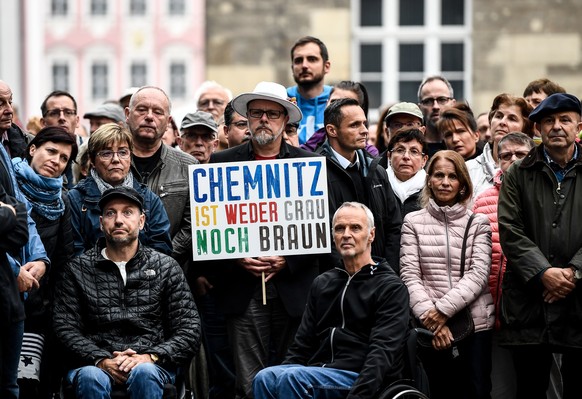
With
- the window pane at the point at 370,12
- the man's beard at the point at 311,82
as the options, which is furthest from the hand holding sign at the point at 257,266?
the window pane at the point at 370,12

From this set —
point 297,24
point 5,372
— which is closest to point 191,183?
point 5,372

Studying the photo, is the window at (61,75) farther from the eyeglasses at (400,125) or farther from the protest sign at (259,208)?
the protest sign at (259,208)

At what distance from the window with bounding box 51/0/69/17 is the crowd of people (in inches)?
1229

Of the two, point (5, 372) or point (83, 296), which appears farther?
point (83, 296)

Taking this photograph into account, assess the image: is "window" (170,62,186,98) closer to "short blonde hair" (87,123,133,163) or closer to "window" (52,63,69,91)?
"window" (52,63,69,91)

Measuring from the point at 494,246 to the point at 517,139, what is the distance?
2.86ft

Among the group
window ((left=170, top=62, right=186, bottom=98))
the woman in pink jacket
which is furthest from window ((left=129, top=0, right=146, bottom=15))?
the woman in pink jacket

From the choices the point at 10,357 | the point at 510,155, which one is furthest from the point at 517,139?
the point at 10,357

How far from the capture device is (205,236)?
31.0 ft

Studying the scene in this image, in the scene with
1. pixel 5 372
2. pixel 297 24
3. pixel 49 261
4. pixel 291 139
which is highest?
pixel 297 24

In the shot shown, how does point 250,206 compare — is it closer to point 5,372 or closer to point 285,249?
point 285,249

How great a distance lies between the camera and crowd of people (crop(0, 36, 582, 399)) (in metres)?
8.62

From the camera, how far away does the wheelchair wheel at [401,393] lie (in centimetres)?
817

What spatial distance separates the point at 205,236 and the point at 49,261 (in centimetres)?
110
